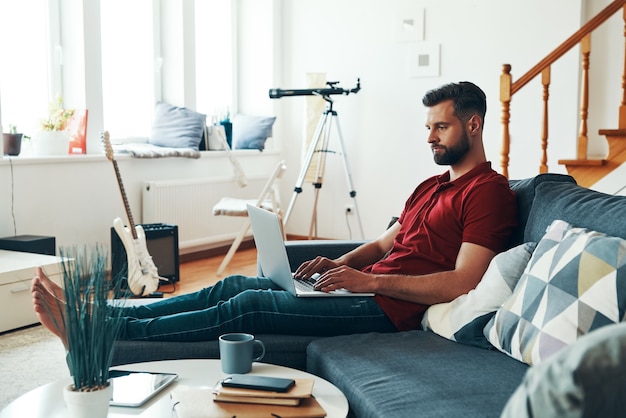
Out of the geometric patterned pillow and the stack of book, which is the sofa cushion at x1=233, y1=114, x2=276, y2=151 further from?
the stack of book

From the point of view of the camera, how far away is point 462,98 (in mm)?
2424

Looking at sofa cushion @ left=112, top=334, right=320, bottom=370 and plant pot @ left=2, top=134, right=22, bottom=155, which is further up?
plant pot @ left=2, top=134, right=22, bottom=155

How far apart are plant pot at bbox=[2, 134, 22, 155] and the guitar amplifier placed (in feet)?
2.38

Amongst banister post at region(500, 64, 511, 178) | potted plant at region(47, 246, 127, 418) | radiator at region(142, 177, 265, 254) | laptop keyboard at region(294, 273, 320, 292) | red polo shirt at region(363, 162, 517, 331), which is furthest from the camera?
radiator at region(142, 177, 265, 254)

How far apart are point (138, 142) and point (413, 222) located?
3.56 m

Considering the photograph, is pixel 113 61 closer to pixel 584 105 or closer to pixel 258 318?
pixel 584 105

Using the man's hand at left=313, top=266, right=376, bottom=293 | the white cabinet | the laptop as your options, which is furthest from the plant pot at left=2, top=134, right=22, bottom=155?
the man's hand at left=313, top=266, right=376, bottom=293

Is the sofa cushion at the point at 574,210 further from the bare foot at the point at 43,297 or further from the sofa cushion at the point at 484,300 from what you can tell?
the bare foot at the point at 43,297

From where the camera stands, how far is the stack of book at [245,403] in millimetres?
1498

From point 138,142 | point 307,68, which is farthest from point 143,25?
point 307,68

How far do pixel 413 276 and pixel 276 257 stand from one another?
46 cm

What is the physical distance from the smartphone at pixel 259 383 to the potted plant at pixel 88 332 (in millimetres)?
281

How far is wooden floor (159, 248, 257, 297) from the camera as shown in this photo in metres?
4.68

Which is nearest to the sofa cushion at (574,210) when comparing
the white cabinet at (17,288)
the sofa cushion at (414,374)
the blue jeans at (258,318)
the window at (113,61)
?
the sofa cushion at (414,374)
